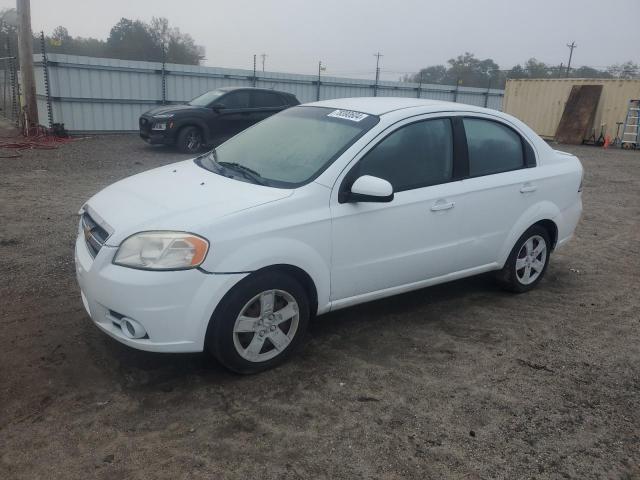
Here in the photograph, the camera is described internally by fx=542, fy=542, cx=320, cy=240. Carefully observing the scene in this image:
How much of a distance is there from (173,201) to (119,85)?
1474 cm

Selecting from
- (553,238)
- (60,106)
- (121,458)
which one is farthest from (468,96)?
(121,458)

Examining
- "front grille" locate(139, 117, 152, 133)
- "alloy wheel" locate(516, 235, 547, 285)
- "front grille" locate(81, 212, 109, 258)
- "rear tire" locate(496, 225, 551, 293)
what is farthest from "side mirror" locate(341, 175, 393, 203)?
"front grille" locate(139, 117, 152, 133)

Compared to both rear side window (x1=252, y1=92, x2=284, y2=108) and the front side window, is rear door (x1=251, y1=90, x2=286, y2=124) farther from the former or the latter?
the front side window

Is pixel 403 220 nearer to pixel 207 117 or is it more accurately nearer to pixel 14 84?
pixel 207 117

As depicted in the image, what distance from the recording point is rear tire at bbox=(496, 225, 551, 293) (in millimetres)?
4840

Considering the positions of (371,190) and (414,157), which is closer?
(371,190)

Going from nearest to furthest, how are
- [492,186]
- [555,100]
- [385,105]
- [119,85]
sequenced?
[385,105]
[492,186]
[119,85]
[555,100]

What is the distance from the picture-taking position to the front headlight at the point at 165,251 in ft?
10.0

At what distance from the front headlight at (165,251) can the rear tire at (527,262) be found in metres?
2.94

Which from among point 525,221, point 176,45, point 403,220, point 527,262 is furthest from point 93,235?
point 176,45

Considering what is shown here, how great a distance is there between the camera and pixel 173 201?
3.42 meters

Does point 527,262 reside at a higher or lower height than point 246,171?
lower

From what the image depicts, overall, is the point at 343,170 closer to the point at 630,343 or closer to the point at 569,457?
the point at 569,457

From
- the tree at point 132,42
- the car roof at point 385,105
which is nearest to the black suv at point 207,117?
the car roof at point 385,105
